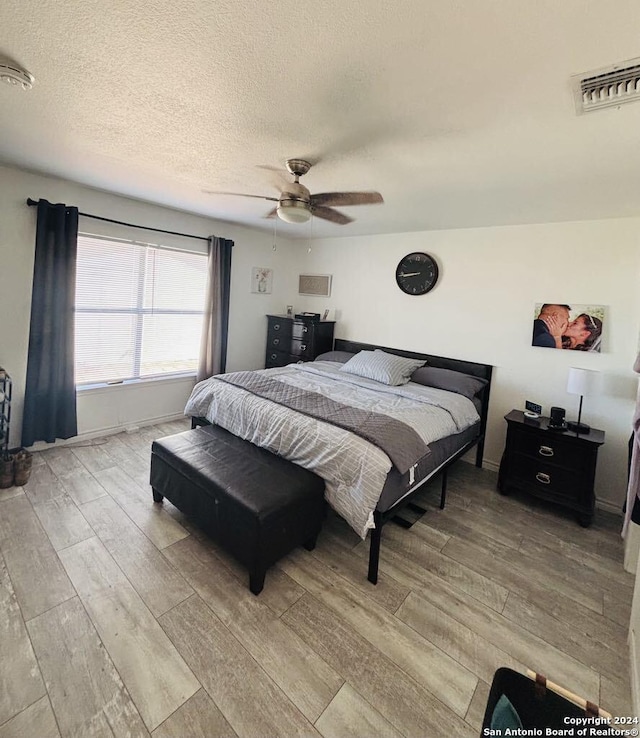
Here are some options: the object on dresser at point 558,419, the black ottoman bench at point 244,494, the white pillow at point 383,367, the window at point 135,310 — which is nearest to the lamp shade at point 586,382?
the object on dresser at point 558,419

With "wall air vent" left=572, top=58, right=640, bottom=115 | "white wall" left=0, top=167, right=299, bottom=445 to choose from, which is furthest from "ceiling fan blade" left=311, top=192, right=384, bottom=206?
"white wall" left=0, top=167, right=299, bottom=445

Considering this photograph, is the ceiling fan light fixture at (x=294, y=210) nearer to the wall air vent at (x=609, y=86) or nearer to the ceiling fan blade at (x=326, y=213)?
the ceiling fan blade at (x=326, y=213)

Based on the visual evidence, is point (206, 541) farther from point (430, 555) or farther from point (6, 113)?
point (6, 113)

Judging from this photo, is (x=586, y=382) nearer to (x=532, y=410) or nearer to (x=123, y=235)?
(x=532, y=410)

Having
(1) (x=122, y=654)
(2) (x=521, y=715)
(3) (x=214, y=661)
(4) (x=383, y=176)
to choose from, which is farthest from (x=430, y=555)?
(4) (x=383, y=176)

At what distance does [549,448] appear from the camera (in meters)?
2.81

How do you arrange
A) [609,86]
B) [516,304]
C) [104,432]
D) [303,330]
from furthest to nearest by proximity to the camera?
[303,330], [104,432], [516,304], [609,86]

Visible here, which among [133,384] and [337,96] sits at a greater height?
[337,96]

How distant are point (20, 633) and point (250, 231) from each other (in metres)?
4.35

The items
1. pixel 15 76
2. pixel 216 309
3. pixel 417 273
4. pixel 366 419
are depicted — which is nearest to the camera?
pixel 15 76

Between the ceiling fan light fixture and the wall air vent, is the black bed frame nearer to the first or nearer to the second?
the ceiling fan light fixture

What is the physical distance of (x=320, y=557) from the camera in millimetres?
2158

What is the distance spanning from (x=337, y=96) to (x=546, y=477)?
3040 millimetres

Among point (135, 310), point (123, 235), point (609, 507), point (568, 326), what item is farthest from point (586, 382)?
point (123, 235)
